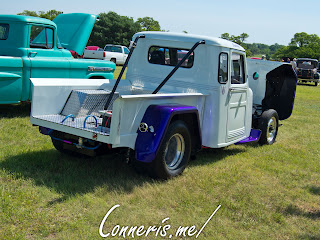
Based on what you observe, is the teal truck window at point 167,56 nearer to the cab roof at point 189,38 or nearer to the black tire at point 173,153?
the cab roof at point 189,38

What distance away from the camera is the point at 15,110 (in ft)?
27.8

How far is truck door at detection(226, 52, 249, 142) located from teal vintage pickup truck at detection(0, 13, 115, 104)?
403 cm

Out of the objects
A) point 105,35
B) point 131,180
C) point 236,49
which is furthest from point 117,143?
point 105,35

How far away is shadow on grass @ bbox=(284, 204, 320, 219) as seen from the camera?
13.4 feet

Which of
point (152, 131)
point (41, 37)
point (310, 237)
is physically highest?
point (41, 37)

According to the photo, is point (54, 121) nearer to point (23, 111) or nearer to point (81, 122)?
point (81, 122)

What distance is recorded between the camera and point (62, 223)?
3.43 m

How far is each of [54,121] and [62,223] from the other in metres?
1.56

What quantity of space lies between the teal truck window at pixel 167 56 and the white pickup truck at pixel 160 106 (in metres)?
0.02

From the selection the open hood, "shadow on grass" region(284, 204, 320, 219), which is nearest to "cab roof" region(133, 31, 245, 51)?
"shadow on grass" region(284, 204, 320, 219)

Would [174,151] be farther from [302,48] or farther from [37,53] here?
[302,48]

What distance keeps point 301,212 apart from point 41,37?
652 cm

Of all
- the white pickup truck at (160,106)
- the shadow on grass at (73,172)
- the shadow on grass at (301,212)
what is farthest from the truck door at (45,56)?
the shadow on grass at (301,212)

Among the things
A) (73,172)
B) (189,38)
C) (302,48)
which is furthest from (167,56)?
(302,48)
